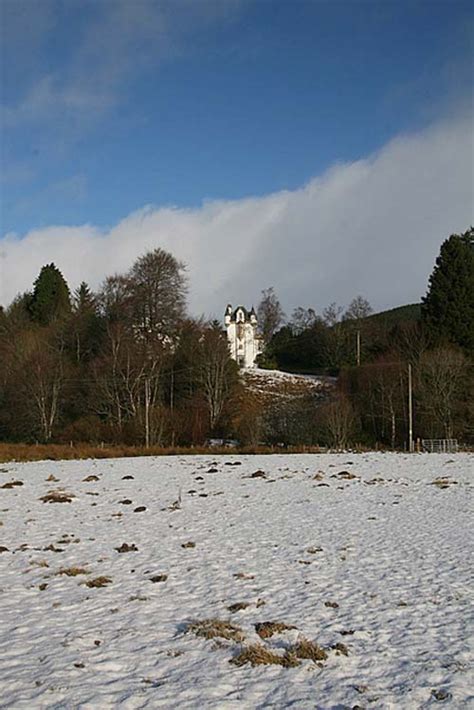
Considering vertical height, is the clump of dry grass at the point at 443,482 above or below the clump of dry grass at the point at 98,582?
above

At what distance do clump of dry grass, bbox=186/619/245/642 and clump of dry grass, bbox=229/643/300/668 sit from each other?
1.64 feet

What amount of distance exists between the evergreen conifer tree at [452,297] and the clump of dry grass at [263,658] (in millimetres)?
50353

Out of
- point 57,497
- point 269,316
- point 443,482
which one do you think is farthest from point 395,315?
point 57,497

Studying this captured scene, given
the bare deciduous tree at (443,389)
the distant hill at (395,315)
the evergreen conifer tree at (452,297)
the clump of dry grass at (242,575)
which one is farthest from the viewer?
the distant hill at (395,315)

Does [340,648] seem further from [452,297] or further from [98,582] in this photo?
[452,297]

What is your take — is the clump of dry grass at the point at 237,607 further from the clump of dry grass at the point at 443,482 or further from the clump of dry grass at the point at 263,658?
the clump of dry grass at the point at 443,482

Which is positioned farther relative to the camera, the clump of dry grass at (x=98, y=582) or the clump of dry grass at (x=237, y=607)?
the clump of dry grass at (x=98, y=582)

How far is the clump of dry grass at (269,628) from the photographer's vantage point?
7.88 m

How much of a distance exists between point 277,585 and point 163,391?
149 feet

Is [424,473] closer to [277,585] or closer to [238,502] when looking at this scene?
[238,502]

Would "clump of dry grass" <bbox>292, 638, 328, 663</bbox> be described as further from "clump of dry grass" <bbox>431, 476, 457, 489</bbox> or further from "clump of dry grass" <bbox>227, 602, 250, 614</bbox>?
"clump of dry grass" <bbox>431, 476, 457, 489</bbox>

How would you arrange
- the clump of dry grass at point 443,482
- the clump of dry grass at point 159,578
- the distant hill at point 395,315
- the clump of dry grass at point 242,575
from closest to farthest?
1. the clump of dry grass at point 159,578
2. the clump of dry grass at point 242,575
3. the clump of dry grass at point 443,482
4. the distant hill at point 395,315

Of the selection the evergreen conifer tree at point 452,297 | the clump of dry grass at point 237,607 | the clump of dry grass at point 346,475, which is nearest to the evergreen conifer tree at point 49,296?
the evergreen conifer tree at point 452,297

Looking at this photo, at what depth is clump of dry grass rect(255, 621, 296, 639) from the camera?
7.88m
